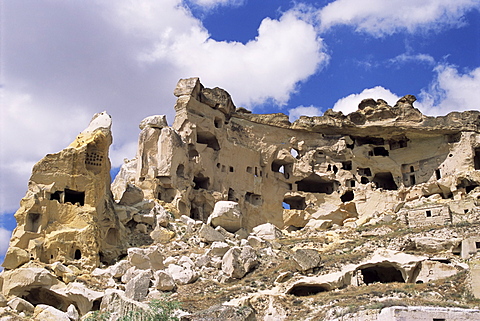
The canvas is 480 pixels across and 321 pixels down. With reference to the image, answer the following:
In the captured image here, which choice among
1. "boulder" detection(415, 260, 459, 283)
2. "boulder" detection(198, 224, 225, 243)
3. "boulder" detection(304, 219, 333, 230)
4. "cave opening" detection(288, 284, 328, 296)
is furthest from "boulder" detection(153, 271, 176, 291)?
"boulder" detection(304, 219, 333, 230)

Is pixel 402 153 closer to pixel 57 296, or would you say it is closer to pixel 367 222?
pixel 367 222

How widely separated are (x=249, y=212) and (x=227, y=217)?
10878 mm

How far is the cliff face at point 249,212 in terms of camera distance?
A: 3238cm

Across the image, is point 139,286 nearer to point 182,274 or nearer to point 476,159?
point 182,274

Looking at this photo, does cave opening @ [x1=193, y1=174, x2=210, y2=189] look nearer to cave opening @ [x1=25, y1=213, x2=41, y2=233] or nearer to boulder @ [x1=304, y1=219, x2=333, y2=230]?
boulder @ [x1=304, y1=219, x2=333, y2=230]

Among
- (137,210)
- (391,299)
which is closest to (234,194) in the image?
(137,210)

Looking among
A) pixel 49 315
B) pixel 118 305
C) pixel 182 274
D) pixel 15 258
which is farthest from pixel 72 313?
pixel 15 258

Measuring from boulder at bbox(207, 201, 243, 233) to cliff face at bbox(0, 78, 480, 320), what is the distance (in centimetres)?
9

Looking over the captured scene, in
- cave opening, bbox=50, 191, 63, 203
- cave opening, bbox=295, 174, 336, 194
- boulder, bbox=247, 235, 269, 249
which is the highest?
cave opening, bbox=295, 174, 336, 194

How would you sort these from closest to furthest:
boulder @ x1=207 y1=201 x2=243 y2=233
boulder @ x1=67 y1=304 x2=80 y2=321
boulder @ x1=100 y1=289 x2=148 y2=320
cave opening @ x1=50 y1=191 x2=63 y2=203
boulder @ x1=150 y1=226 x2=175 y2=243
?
boulder @ x1=100 y1=289 x2=148 y2=320, boulder @ x1=67 y1=304 x2=80 y2=321, cave opening @ x1=50 y1=191 x2=63 y2=203, boulder @ x1=150 y1=226 x2=175 y2=243, boulder @ x1=207 y1=201 x2=243 y2=233

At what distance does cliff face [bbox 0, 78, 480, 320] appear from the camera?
32.4m

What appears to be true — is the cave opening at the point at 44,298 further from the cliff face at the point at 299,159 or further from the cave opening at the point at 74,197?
the cliff face at the point at 299,159

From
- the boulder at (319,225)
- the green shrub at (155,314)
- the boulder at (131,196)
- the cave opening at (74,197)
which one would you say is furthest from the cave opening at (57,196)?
the boulder at (319,225)

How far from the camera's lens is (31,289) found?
34.0 metres
